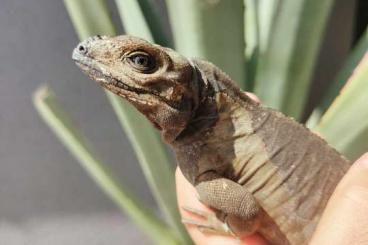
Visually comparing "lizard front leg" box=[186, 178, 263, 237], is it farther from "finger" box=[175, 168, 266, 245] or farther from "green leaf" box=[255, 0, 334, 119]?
"green leaf" box=[255, 0, 334, 119]

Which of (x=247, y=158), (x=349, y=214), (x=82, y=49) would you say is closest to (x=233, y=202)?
(x=247, y=158)

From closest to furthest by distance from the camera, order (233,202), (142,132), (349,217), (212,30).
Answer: (349,217) → (233,202) → (212,30) → (142,132)

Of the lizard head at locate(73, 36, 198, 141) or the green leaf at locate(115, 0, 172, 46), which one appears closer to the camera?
the lizard head at locate(73, 36, 198, 141)

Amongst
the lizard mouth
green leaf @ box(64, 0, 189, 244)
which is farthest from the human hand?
green leaf @ box(64, 0, 189, 244)

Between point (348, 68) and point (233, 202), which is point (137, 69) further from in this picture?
point (348, 68)

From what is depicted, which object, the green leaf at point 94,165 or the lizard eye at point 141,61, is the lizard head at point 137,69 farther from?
the green leaf at point 94,165

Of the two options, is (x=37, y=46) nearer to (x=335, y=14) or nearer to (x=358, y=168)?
(x=335, y=14)

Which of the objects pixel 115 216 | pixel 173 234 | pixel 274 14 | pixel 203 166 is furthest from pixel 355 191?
pixel 115 216
